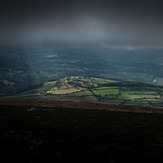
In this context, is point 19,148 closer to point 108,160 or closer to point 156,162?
point 108,160

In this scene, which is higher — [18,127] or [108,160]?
[108,160]

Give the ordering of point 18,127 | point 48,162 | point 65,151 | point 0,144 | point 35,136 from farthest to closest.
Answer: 1. point 18,127
2. point 35,136
3. point 0,144
4. point 65,151
5. point 48,162

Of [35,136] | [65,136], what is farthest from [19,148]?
[65,136]

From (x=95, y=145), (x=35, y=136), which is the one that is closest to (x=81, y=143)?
(x=95, y=145)

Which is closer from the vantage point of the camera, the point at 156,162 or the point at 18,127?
the point at 156,162

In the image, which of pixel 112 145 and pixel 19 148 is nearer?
pixel 19 148

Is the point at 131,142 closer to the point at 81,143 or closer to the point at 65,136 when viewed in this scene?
the point at 81,143

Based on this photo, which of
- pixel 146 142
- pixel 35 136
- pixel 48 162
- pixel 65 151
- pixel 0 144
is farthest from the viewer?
pixel 35 136

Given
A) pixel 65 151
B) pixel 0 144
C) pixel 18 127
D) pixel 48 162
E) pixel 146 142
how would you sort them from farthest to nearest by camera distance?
pixel 18 127, pixel 146 142, pixel 0 144, pixel 65 151, pixel 48 162

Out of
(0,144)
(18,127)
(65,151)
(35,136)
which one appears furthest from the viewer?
(18,127)
